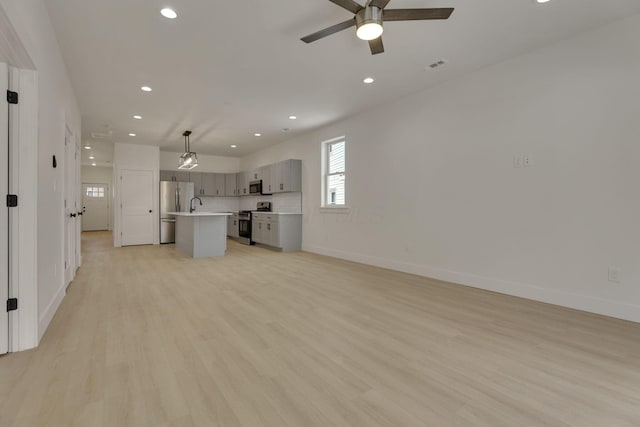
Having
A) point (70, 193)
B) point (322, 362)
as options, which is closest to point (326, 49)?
point (322, 362)

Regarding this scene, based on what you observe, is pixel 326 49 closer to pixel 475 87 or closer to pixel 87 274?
pixel 475 87

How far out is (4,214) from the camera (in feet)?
7.07

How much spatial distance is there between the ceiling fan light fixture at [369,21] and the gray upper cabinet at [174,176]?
8158 mm

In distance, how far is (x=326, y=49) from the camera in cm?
342

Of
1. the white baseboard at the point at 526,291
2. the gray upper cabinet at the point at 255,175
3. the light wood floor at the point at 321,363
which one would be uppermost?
the gray upper cabinet at the point at 255,175

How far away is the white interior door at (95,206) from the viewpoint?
41.0 ft

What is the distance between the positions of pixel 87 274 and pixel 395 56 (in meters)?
5.32

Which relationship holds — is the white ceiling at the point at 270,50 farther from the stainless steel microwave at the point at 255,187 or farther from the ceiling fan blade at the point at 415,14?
the stainless steel microwave at the point at 255,187

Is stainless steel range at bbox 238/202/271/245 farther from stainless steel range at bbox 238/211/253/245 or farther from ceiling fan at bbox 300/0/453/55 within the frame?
ceiling fan at bbox 300/0/453/55

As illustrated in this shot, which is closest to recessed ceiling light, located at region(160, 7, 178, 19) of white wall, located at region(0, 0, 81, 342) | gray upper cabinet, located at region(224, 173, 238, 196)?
white wall, located at region(0, 0, 81, 342)

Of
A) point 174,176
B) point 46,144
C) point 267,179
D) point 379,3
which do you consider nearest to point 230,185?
point 174,176

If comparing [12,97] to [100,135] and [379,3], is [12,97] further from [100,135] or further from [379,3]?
[100,135]

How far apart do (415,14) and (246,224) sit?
23.4 ft

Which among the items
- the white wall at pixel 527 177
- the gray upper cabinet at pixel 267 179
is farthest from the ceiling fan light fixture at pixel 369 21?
the gray upper cabinet at pixel 267 179
